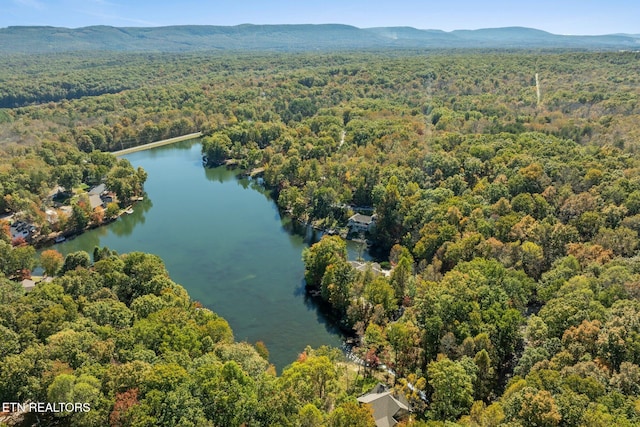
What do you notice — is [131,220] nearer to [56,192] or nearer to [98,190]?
[98,190]

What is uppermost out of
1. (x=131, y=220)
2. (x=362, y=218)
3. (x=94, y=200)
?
(x=362, y=218)

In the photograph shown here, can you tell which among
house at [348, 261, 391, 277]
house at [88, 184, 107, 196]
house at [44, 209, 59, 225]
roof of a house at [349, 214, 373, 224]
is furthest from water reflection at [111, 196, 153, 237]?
house at [348, 261, 391, 277]

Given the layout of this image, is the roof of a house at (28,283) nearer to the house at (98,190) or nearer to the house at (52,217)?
the house at (52,217)

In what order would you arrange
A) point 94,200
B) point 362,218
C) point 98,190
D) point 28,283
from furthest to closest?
point 98,190
point 94,200
point 362,218
point 28,283

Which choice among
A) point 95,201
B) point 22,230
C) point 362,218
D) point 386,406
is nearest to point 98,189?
point 95,201

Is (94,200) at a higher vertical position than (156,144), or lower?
lower
